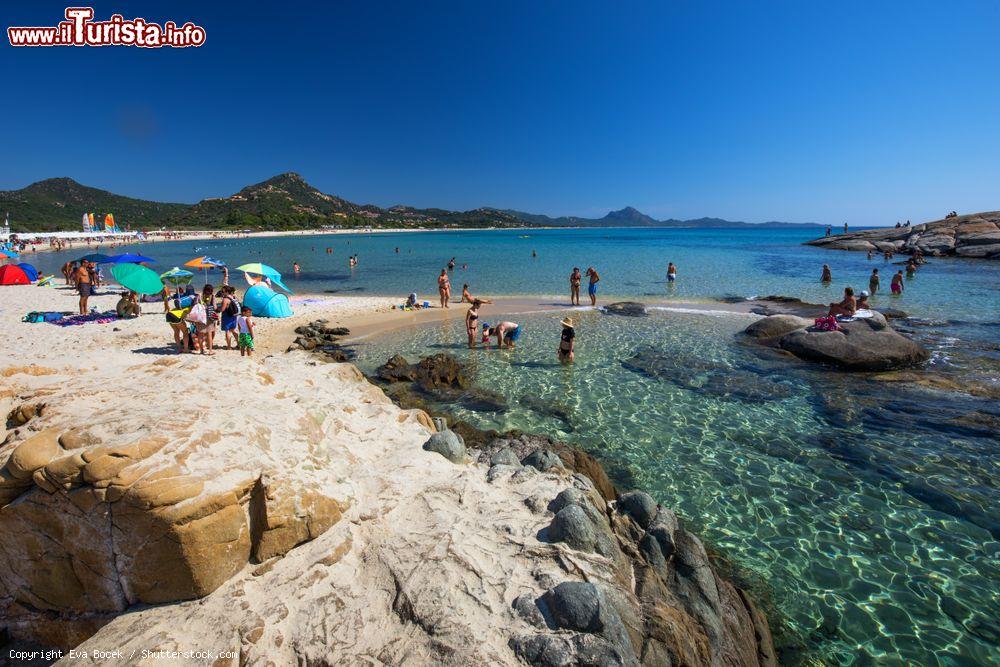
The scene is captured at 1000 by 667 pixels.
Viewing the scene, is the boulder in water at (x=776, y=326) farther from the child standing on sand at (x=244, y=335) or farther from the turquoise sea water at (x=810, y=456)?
the child standing on sand at (x=244, y=335)

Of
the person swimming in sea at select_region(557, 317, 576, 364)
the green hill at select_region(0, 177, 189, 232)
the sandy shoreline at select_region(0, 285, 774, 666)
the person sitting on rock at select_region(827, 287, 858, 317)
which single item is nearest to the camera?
the sandy shoreline at select_region(0, 285, 774, 666)

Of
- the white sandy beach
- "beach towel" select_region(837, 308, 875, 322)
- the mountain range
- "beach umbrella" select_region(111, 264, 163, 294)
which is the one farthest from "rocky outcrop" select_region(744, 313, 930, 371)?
the mountain range

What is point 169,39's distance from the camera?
13.8 metres

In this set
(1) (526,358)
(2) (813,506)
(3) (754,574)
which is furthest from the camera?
(1) (526,358)

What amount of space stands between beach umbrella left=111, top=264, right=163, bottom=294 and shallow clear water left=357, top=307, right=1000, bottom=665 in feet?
26.6

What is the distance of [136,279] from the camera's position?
14.5 meters

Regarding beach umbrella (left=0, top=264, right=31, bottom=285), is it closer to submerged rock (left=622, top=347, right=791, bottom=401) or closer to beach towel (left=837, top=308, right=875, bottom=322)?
submerged rock (left=622, top=347, right=791, bottom=401)

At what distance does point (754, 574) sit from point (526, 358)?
28.6 ft

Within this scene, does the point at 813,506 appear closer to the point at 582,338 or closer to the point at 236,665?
the point at 236,665

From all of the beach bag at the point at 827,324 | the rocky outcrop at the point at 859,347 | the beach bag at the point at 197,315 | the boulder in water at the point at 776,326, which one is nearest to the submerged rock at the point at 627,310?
the boulder in water at the point at 776,326

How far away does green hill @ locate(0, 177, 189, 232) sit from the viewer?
100 meters

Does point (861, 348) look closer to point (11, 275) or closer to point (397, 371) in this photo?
point (397, 371)

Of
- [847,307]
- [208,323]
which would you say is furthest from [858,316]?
[208,323]

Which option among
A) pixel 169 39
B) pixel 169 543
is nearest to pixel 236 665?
pixel 169 543
